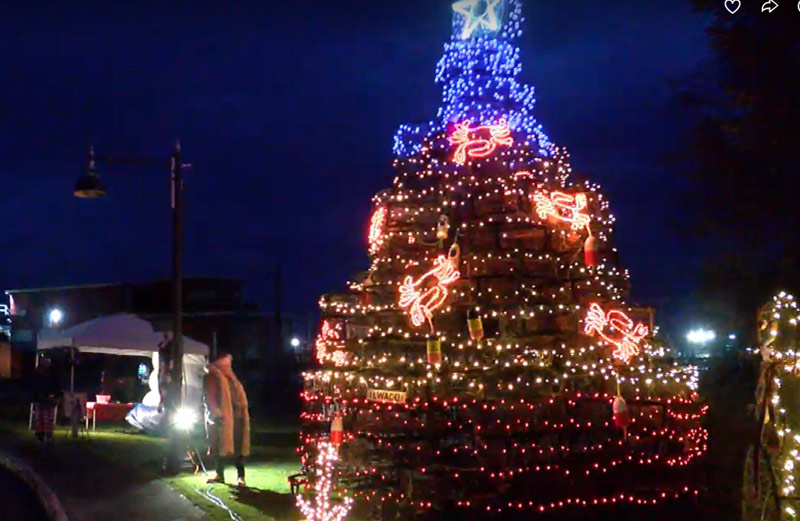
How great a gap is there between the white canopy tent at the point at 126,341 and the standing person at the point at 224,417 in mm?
7347

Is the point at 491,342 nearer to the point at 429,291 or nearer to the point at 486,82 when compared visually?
the point at 429,291

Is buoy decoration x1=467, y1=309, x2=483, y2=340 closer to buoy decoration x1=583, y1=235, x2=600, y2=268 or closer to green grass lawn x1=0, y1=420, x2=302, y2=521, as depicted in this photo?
buoy decoration x1=583, y1=235, x2=600, y2=268

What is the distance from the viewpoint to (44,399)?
19.5 metres

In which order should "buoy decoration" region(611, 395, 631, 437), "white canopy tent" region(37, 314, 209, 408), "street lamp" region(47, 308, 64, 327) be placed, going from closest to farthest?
"buoy decoration" region(611, 395, 631, 437)
"white canopy tent" region(37, 314, 209, 408)
"street lamp" region(47, 308, 64, 327)

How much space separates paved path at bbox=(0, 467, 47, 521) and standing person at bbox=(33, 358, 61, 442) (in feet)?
12.2

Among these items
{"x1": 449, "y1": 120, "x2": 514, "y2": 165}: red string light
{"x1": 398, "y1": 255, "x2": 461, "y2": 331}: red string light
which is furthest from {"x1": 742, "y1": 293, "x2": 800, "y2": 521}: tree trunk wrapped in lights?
{"x1": 449, "y1": 120, "x2": 514, "y2": 165}: red string light

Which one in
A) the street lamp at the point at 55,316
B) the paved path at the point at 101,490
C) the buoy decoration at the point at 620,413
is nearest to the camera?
the buoy decoration at the point at 620,413

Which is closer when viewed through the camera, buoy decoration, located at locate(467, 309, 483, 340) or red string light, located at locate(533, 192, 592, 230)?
buoy decoration, located at locate(467, 309, 483, 340)

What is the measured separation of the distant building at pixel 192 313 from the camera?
44500 mm

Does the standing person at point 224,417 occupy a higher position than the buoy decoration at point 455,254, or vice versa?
the buoy decoration at point 455,254

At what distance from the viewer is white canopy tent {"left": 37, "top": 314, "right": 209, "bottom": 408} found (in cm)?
2117

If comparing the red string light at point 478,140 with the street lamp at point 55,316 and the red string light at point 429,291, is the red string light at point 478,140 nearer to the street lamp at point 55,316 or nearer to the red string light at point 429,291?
the red string light at point 429,291

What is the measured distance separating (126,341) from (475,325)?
1215 cm

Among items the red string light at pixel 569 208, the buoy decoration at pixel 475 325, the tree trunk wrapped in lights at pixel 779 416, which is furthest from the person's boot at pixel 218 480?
the tree trunk wrapped in lights at pixel 779 416
